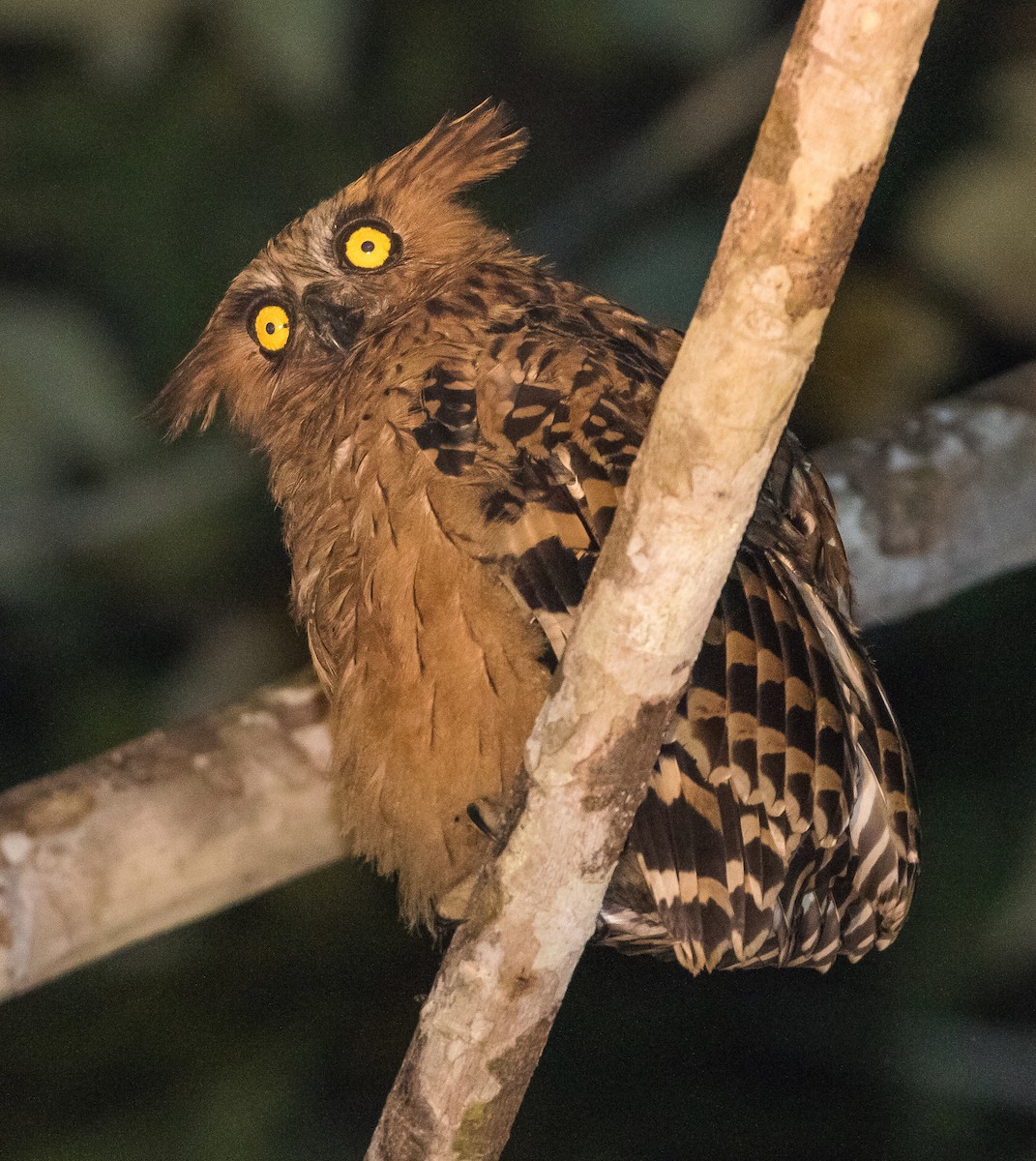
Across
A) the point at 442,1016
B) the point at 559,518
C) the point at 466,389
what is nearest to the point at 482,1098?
the point at 442,1016

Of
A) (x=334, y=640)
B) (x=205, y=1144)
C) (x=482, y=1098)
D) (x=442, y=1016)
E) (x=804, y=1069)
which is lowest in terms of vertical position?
(x=804, y=1069)

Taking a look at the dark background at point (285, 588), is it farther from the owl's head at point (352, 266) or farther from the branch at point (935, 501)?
the owl's head at point (352, 266)

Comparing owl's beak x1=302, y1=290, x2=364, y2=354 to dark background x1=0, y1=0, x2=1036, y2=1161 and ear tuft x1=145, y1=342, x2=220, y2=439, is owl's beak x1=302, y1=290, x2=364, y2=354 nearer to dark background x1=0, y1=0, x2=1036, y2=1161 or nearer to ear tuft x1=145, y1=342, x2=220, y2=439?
ear tuft x1=145, y1=342, x2=220, y2=439

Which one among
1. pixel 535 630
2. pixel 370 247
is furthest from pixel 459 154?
pixel 535 630

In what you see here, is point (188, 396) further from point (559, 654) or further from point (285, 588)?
point (285, 588)

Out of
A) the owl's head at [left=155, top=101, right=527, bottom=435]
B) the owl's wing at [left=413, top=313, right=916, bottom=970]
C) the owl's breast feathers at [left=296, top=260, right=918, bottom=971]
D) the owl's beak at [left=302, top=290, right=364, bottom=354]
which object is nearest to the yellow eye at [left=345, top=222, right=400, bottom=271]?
the owl's head at [left=155, top=101, right=527, bottom=435]

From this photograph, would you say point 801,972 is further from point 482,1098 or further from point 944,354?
point 482,1098
